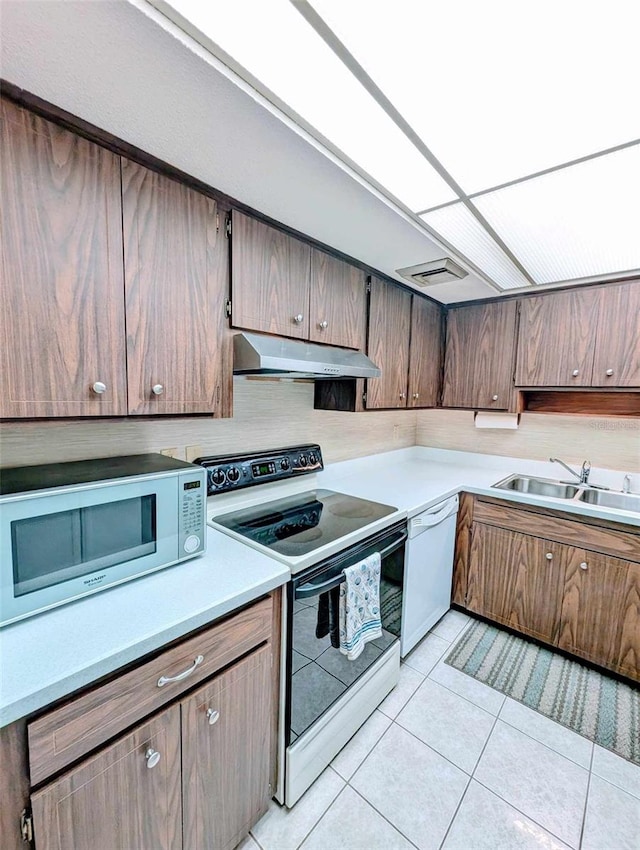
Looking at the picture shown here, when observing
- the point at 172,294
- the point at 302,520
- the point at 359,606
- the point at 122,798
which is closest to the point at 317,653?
the point at 359,606

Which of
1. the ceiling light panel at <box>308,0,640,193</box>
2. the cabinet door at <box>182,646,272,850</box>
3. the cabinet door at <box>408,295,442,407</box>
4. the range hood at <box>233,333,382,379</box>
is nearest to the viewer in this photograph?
the ceiling light panel at <box>308,0,640,193</box>

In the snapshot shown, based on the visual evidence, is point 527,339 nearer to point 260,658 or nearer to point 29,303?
point 260,658

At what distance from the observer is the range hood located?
1345 millimetres

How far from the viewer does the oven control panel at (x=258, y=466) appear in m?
1.68

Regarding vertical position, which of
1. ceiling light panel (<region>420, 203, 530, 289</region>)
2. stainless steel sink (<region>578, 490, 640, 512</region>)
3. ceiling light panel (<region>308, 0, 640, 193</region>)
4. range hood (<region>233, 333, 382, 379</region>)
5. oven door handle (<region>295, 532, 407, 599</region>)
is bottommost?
oven door handle (<region>295, 532, 407, 599</region>)

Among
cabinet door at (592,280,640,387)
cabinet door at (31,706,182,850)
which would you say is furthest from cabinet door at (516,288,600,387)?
cabinet door at (31,706,182,850)

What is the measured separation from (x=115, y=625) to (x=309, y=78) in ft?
4.50

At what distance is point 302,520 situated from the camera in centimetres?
170

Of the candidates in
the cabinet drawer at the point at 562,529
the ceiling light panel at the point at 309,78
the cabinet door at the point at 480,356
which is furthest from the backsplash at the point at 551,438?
the ceiling light panel at the point at 309,78

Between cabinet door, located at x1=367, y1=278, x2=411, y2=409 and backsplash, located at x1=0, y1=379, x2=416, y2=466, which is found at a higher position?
cabinet door, located at x1=367, y1=278, x2=411, y2=409

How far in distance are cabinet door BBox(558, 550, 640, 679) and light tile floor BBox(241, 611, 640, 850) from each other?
0.52 m

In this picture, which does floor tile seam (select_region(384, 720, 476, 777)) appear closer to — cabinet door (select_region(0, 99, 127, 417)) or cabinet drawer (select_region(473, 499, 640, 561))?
cabinet drawer (select_region(473, 499, 640, 561))

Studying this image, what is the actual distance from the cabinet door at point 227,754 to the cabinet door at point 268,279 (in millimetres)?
1200

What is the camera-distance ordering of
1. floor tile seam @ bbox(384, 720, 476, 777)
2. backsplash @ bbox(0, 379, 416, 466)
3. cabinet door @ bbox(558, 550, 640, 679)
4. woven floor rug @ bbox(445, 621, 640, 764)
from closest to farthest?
1. backsplash @ bbox(0, 379, 416, 466)
2. floor tile seam @ bbox(384, 720, 476, 777)
3. woven floor rug @ bbox(445, 621, 640, 764)
4. cabinet door @ bbox(558, 550, 640, 679)
